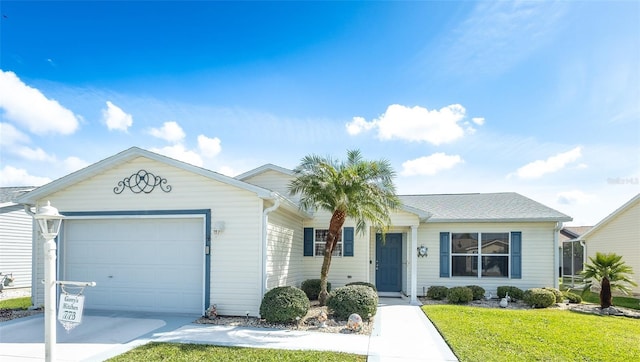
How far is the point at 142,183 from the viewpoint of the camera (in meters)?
10.3

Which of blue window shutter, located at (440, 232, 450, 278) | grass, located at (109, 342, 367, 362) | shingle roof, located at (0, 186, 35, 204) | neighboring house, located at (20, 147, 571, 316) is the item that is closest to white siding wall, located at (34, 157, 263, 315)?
neighboring house, located at (20, 147, 571, 316)

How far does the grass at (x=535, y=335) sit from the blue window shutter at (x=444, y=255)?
301 cm

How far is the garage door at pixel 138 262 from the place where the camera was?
1005 centimetres

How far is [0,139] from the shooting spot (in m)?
12.0

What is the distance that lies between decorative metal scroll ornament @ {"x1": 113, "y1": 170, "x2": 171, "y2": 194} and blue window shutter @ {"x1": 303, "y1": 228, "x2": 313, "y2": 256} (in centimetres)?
540

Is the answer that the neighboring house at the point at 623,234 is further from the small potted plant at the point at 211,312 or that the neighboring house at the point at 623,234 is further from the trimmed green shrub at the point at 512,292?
the small potted plant at the point at 211,312

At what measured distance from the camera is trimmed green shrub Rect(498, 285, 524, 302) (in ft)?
43.7

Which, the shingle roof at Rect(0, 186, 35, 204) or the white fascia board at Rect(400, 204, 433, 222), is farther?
the shingle roof at Rect(0, 186, 35, 204)

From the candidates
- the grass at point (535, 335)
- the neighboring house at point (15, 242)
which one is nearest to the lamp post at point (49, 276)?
the grass at point (535, 335)

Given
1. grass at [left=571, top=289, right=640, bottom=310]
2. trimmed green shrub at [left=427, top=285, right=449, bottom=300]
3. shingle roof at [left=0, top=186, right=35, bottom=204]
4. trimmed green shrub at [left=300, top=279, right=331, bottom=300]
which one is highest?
shingle roof at [left=0, top=186, right=35, bottom=204]

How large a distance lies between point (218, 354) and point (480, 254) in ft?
35.0

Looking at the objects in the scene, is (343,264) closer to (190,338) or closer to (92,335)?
(190,338)

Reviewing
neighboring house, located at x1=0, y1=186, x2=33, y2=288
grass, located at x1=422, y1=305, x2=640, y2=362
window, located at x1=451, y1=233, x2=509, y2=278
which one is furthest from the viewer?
neighboring house, located at x1=0, y1=186, x2=33, y2=288

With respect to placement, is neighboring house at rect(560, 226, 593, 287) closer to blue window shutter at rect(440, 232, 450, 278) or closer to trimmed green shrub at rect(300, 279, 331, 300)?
blue window shutter at rect(440, 232, 450, 278)
